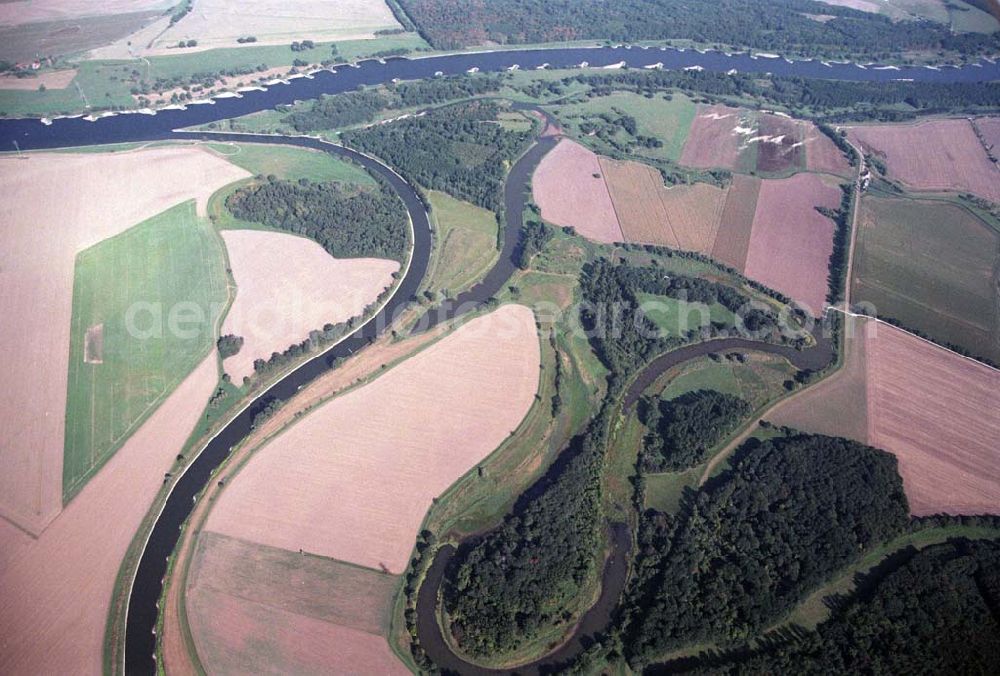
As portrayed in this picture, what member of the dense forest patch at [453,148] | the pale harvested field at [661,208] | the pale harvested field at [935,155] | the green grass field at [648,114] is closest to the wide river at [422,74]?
the green grass field at [648,114]

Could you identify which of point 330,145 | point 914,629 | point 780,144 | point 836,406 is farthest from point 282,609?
point 780,144

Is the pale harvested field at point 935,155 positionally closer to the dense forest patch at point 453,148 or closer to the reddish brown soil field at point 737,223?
the reddish brown soil field at point 737,223

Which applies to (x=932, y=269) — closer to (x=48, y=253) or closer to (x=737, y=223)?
(x=737, y=223)

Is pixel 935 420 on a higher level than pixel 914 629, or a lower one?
higher

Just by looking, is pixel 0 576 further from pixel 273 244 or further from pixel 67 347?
pixel 273 244

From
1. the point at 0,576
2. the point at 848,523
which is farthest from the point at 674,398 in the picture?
the point at 0,576

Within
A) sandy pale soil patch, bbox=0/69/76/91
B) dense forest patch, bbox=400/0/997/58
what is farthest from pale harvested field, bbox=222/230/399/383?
dense forest patch, bbox=400/0/997/58
